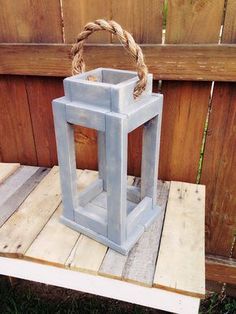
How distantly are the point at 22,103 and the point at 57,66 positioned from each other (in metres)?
0.28

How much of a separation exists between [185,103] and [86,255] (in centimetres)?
67

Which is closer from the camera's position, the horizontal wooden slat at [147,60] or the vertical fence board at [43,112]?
the horizontal wooden slat at [147,60]

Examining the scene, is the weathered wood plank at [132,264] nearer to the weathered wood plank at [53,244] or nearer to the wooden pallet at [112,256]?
the wooden pallet at [112,256]

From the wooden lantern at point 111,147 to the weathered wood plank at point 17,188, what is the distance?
0.80ft

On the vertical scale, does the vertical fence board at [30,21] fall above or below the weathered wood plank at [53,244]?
above

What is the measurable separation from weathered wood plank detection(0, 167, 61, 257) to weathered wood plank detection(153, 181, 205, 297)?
16.9 inches

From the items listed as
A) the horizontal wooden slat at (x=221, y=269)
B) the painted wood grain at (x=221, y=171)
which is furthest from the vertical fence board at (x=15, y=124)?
the horizontal wooden slat at (x=221, y=269)

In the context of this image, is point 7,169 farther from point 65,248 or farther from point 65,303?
point 65,303

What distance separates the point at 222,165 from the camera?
4.18ft

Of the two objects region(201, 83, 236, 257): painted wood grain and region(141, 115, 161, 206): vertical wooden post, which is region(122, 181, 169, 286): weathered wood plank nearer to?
region(141, 115, 161, 206): vertical wooden post

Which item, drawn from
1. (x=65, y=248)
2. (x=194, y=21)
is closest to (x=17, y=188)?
(x=65, y=248)

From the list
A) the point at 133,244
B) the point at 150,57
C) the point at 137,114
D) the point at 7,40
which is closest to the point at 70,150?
the point at 137,114

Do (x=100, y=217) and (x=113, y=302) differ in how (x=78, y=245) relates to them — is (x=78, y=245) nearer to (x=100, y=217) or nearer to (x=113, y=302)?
(x=100, y=217)

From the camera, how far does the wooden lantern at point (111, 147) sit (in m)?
0.77
